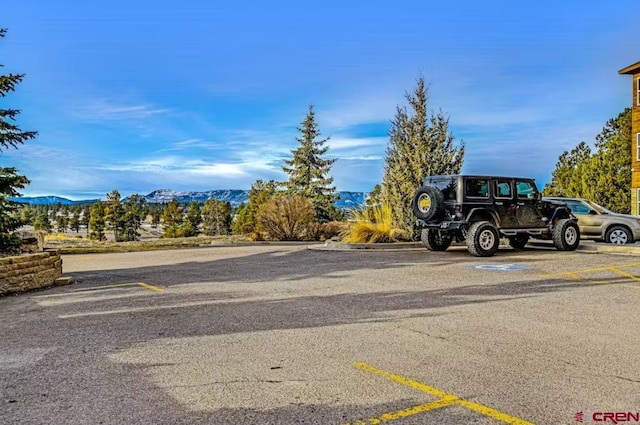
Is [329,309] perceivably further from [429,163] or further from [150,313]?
[429,163]

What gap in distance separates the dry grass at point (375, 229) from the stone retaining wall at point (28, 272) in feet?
28.6

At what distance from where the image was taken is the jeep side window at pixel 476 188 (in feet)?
44.2

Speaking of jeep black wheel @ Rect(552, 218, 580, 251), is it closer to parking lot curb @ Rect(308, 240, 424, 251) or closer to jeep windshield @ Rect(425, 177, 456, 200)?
jeep windshield @ Rect(425, 177, 456, 200)

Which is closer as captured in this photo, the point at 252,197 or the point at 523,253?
the point at 523,253

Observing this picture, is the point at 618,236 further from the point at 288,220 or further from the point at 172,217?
the point at 172,217

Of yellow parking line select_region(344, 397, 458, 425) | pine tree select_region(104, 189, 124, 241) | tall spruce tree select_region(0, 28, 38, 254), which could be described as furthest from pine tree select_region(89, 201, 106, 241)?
yellow parking line select_region(344, 397, 458, 425)

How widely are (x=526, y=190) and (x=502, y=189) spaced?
94 cm

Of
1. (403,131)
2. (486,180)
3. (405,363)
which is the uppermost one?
(403,131)

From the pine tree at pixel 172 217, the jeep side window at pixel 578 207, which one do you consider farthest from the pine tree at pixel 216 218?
the jeep side window at pixel 578 207

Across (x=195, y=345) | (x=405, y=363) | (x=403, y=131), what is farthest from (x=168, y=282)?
(x=403, y=131)

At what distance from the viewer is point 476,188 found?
44.7 feet

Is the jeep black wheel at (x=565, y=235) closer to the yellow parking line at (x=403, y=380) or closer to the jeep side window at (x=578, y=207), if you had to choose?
the jeep side window at (x=578, y=207)

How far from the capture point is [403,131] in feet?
58.4

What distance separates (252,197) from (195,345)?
5562cm
